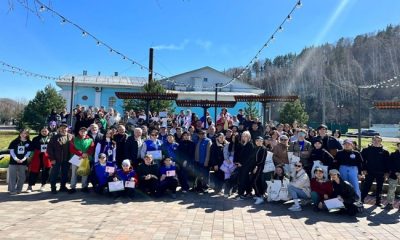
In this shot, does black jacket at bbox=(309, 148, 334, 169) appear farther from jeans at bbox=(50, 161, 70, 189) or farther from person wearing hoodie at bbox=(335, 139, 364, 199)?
jeans at bbox=(50, 161, 70, 189)

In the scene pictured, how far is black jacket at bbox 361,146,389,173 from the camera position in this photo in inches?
339

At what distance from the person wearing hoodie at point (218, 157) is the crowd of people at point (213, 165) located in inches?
1.1

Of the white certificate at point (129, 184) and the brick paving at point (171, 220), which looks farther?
the white certificate at point (129, 184)

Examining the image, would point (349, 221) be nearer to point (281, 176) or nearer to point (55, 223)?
point (281, 176)

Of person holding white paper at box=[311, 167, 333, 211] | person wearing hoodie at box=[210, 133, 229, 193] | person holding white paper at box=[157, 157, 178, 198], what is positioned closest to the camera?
person holding white paper at box=[311, 167, 333, 211]

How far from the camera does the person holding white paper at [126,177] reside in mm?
8703

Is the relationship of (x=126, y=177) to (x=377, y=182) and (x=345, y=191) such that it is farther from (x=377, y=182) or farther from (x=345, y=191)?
(x=377, y=182)

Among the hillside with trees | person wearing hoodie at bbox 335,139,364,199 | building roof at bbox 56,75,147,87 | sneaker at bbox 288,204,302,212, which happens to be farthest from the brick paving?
the hillside with trees

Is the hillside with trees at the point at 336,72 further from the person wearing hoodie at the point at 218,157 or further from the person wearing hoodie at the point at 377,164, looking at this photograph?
the person wearing hoodie at the point at 377,164

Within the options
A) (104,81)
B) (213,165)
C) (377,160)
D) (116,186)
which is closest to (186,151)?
(213,165)

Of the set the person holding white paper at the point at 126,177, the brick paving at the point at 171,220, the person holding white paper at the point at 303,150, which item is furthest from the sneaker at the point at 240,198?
the person holding white paper at the point at 126,177

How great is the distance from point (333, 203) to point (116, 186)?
5108 millimetres

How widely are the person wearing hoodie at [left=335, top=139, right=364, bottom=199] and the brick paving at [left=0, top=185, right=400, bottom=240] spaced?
830mm

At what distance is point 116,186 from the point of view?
28.2ft
